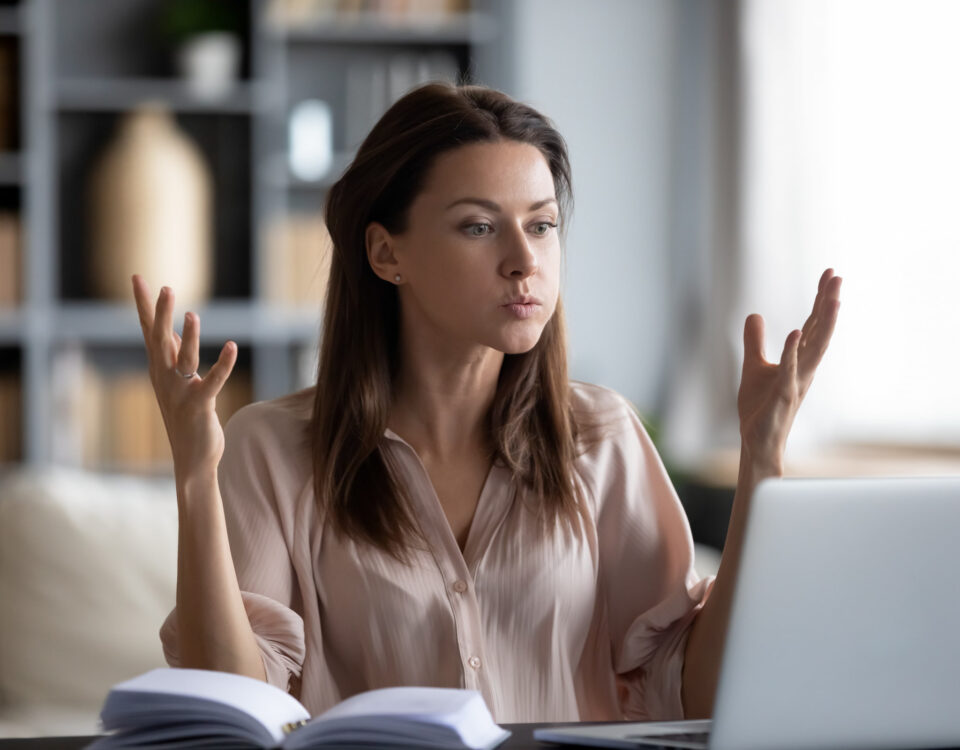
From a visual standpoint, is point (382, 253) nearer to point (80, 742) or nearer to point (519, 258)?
point (519, 258)

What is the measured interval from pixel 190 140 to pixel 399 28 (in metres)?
0.75

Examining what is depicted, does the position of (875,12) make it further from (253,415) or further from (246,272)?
(253,415)

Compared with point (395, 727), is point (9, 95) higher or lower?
higher

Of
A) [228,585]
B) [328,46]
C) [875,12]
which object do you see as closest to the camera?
[228,585]

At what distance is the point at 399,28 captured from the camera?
3.80 metres

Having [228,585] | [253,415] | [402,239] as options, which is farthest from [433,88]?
[228,585]

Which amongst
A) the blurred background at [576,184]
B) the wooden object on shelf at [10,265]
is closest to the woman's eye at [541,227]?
the blurred background at [576,184]

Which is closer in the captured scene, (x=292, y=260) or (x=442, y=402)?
(x=442, y=402)

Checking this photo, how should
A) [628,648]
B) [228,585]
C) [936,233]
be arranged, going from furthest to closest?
[936,233]
[628,648]
[228,585]

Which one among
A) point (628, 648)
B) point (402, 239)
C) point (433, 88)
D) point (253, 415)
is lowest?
point (628, 648)

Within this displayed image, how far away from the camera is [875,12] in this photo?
3355 millimetres

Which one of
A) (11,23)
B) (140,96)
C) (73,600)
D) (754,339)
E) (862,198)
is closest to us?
(754,339)

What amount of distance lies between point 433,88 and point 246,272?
2571mm

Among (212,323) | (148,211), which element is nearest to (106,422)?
(212,323)
